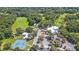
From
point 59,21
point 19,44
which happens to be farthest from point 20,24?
point 59,21

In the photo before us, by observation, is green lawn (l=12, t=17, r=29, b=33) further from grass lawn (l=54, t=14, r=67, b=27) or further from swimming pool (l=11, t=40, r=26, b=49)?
grass lawn (l=54, t=14, r=67, b=27)

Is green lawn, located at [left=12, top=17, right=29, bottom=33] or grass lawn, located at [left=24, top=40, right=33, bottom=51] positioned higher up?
green lawn, located at [left=12, top=17, right=29, bottom=33]

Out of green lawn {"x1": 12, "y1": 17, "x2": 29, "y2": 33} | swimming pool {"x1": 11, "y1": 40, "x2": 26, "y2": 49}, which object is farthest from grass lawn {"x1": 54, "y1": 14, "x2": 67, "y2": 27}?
swimming pool {"x1": 11, "y1": 40, "x2": 26, "y2": 49}

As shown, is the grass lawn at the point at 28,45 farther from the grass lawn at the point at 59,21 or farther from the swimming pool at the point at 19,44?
the grass lawn at the point at 59,21

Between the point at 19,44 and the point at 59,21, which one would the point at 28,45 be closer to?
the point at 19,44

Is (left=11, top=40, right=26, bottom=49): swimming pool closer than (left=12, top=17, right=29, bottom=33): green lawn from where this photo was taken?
Yes
